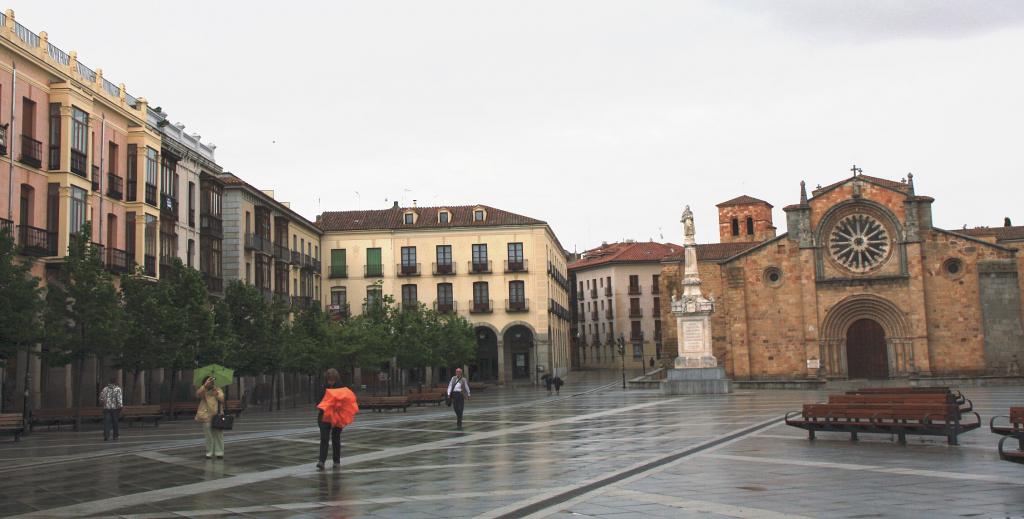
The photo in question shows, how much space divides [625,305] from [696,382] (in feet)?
172

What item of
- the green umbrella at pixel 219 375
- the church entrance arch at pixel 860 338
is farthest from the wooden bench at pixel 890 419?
the church entrance arch at pixel 860 338

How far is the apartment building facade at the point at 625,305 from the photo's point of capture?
312 ft

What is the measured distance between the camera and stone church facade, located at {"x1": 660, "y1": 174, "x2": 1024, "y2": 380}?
53.4 m

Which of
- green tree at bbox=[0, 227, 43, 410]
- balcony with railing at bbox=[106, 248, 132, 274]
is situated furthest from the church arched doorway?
green tree at bbox=[0, 227, 43, 410]

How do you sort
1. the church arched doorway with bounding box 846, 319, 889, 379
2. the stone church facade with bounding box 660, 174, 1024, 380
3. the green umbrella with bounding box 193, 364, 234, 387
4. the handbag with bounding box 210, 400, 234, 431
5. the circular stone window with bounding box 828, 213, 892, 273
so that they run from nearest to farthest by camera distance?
the handbag with bounding box 210, 400, 234, 431
the green umbrella with bounding box 193, 364, 234, 387
the stone church facade with bounding box 660, 174, 1024, 380
the circular stone window with bounding box 828, 213, 892, 273
the church arched doorway with bounding box 846, 319, 889, 379

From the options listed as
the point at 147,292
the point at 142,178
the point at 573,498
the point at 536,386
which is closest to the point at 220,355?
the point at 147,292

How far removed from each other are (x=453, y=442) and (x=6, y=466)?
8.71 metres

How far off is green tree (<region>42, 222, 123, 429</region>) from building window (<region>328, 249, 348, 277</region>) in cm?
3950

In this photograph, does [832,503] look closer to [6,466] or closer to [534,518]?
[534,518]

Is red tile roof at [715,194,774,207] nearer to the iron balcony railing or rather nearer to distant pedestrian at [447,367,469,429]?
the iron balcony railing

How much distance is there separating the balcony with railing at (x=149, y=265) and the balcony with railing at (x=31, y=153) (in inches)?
281

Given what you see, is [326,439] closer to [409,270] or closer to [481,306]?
[481,306]

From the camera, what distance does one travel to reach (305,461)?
1661cm

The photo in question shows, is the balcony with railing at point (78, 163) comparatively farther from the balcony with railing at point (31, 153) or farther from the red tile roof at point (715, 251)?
the red tile roof at point (715, 251)
